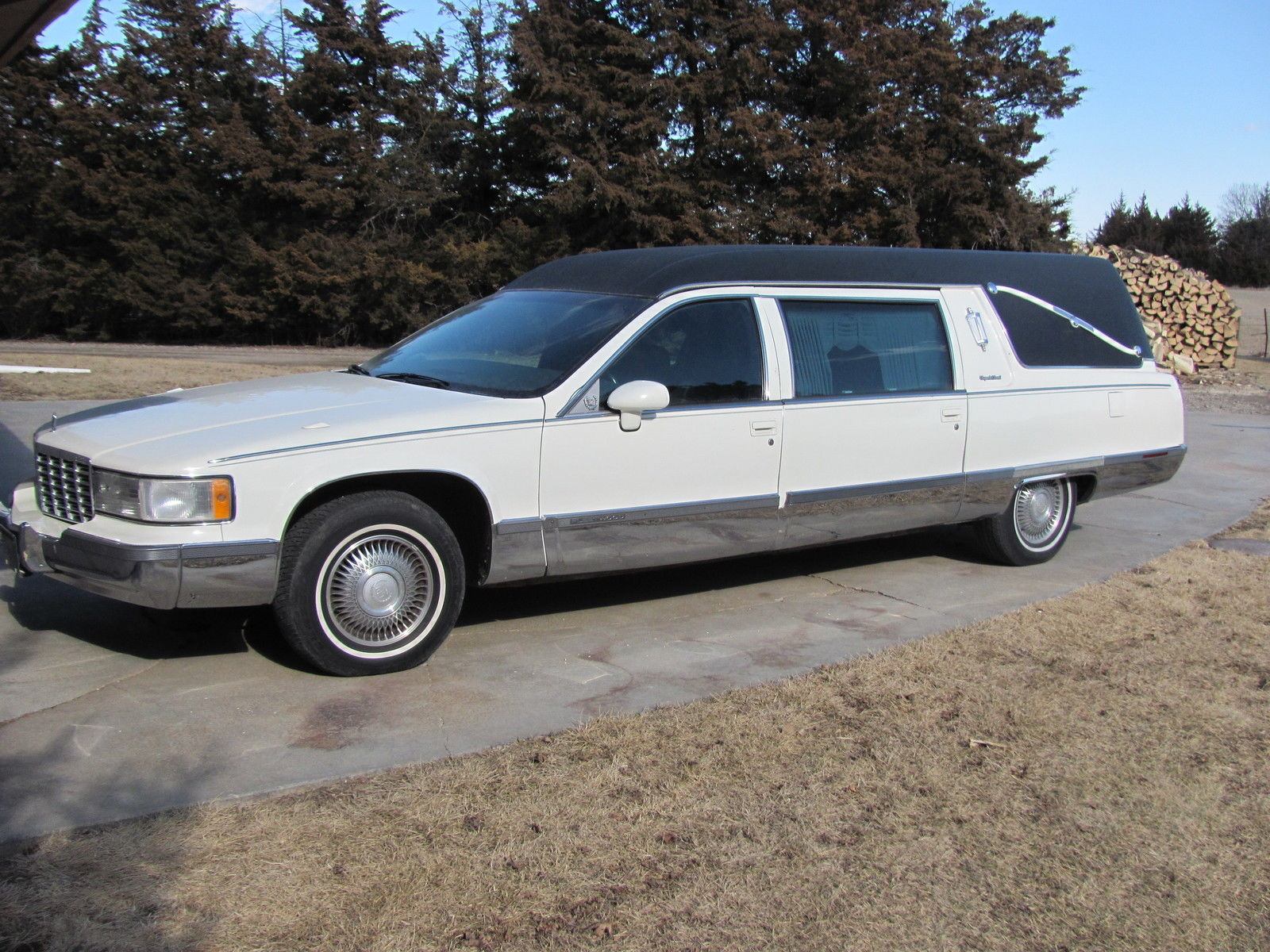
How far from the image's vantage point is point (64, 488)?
4.88 metres

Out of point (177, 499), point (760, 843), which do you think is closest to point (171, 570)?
point (177, 499)

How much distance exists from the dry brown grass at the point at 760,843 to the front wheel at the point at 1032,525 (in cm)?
235

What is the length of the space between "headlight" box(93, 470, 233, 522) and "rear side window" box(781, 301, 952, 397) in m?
2.91

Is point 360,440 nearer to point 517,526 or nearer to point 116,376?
point 517,526

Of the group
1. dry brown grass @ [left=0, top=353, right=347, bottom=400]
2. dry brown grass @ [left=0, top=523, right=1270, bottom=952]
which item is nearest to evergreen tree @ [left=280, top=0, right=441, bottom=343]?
dry brown grass @ [left=0, top=353, right=347, bottom=400]

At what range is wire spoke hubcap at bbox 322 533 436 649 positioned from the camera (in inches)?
191

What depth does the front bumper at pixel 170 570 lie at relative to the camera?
14.7 feet

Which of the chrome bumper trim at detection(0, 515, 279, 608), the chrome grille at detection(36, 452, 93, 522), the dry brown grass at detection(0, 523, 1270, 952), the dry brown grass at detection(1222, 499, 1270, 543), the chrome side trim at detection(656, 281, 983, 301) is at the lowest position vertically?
the dry brown grass at detection(0, 523, 1270, 952)

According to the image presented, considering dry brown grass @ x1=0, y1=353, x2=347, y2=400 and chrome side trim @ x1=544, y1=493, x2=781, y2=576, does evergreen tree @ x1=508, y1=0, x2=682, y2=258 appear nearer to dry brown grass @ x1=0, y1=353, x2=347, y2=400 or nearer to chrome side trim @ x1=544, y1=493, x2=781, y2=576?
dry brown grass @ x1=0, y1=353, x2=347, y2=400

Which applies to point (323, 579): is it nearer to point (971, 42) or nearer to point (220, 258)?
point (220, 258)

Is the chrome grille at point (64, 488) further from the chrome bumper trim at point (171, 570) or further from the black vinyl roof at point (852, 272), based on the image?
the black vinyl roof at point (852, 272)

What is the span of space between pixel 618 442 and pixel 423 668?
1.34 meters

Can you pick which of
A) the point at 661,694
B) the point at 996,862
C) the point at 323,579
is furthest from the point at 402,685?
the point at 996,862

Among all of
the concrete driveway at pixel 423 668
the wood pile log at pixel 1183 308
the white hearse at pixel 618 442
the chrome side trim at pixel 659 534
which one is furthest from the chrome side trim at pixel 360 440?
the wood pile log at pixel 1183 308
